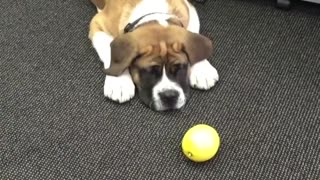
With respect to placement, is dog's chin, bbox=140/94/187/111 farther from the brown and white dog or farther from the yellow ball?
the yellow ball

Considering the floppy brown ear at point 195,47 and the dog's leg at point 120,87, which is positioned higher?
the floppy brown ear at point 195,47

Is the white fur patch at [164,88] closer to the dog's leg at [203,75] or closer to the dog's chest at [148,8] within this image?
the dog's leg at [203,75]

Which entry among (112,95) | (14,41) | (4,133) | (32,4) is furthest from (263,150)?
(32,4)

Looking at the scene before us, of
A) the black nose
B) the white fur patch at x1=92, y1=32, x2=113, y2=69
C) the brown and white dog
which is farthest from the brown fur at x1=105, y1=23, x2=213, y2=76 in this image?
the white fur patch at x1=92, y1=32, x2=113, y2=69

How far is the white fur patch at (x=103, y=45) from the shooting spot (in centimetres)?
246

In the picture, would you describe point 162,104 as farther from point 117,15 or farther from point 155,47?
point 117,15

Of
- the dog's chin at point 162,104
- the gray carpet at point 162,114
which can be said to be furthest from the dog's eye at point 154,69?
the gray carpet at point 162,114

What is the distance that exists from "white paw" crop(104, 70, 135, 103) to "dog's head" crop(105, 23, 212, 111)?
6 cm

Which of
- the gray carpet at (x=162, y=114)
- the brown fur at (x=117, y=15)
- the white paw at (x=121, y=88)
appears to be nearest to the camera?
the gray carpet at (x=162, y=114)

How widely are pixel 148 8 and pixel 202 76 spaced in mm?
392

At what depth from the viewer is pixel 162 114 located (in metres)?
2.29

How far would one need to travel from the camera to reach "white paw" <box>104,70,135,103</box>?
230 cm

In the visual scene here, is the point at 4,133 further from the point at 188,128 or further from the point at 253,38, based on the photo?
the point at 253,38

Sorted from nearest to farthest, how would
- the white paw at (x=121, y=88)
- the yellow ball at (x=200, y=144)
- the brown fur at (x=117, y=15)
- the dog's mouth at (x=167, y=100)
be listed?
the yellow ball at (x=200, y=144), the dog's mouth at (x=167, y=100), the white paw at (x=121, y=88), the brown fur at (x=117, y=15)
